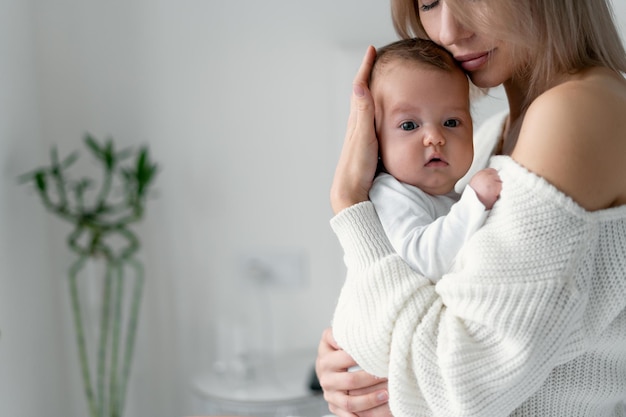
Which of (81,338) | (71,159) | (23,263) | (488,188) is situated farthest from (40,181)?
(488,188)

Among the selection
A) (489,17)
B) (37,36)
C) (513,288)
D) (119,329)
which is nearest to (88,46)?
(37,36)

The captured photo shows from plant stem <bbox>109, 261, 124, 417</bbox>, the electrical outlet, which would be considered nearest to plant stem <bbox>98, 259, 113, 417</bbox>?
plant stem <bbox>109, 261, 124, 417</bbox>

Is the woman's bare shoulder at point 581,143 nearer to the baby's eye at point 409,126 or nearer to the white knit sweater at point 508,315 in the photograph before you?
the white knit sweater at point 508,315

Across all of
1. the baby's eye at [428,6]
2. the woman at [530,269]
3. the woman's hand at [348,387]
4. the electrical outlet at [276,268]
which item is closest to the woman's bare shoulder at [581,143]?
the woman at [530,269]

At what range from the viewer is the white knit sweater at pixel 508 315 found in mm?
987

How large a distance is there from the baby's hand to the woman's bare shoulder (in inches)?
1.9

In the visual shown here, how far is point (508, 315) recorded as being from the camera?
0.99 metres

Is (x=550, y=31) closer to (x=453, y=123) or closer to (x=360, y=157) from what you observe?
(x=453, y=123)

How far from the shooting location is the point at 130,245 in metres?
2.59

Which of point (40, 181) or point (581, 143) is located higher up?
point (581, 143)

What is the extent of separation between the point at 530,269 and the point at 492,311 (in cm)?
8

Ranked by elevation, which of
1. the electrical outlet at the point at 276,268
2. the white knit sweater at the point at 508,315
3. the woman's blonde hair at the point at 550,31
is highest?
the woman's blonde hair at the point at 550,31

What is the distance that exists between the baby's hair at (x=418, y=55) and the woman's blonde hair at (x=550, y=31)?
11cm

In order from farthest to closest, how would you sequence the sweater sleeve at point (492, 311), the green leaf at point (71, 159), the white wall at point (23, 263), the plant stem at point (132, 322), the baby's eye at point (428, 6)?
the plant stem at point (132, 322) < the green leaf at point (71, 159) < the white wall at point (23, 263) < the baby's eye at point (428, 6) < the sweater sleeve at point (492, 311)
